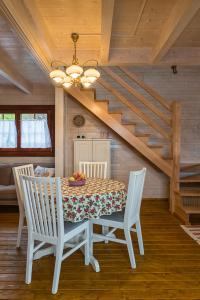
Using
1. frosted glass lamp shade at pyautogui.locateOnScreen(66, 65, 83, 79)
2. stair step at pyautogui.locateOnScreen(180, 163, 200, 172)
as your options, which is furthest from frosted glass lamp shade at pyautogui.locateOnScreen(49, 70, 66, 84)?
stair step at pyautogui.locateOnScreen(180, 163, 200, 172)

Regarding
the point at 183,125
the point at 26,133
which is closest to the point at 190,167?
the point at 183,125

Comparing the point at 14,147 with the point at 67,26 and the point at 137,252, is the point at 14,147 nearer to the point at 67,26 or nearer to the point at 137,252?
the point at 67,26

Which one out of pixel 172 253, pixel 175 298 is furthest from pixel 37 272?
pixel 172 253

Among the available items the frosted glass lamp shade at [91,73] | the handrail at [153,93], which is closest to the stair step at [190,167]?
the handrail at [153,93]

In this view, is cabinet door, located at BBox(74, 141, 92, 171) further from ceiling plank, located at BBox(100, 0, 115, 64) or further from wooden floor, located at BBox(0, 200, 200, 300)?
wooden floor, located at BBox(0, 200, 200, 300)

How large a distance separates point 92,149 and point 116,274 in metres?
2.69

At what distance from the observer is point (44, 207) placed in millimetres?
2189

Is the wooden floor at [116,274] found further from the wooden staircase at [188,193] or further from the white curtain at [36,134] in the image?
the white curtain at [36,134]

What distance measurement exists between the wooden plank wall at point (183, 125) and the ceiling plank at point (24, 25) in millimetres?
2049

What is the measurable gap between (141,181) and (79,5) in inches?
79.6

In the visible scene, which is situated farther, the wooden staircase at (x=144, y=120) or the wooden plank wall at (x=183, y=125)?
the wooden plank wall at (x=183, y=125)

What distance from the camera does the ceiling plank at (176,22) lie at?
2395 millimetres

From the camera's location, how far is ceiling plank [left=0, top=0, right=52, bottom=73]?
84.1 inches

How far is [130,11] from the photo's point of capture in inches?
115
